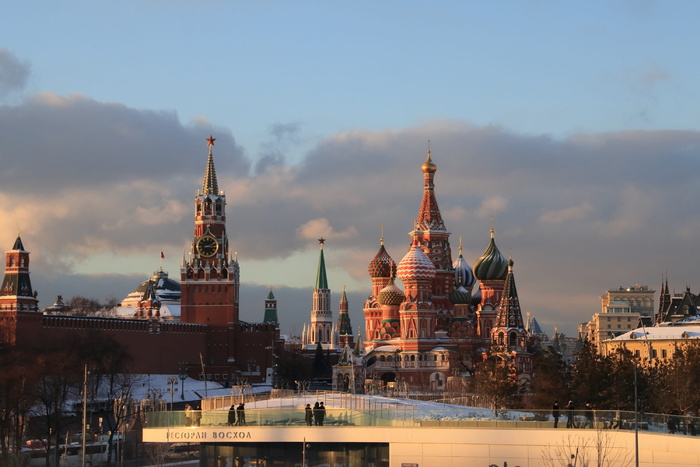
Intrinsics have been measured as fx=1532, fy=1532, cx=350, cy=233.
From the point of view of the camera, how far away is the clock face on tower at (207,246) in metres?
171

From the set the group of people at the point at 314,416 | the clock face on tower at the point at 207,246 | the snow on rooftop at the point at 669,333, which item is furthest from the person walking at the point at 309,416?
the clock face on tower at the point at 207,246

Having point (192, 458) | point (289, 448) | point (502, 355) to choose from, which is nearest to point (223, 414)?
point (289, 448)

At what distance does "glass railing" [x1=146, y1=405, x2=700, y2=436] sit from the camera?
2295 inches

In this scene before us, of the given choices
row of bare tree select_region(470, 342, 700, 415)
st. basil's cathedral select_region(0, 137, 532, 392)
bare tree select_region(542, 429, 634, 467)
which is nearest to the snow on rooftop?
st. basil's cathedral select_region(0, 137, 532, 392)

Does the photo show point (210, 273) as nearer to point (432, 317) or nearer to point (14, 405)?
point (432, 317)

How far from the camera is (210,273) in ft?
559

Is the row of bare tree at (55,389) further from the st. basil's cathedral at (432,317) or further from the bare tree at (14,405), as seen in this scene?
the st. basil's cathedral at (432,317)

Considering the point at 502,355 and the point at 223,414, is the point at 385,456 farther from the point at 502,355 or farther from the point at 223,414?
the point at 502,355

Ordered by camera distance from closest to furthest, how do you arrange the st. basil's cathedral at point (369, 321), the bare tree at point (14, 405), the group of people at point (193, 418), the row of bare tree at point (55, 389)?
1. the group of people at point (193, 418)
2. the bare tree at point (14, 405)
3. the row of bare tree at point (55, 389)
4. the st. basil's cathedral at point (369, 321)

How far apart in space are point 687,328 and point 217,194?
54249 millimetres

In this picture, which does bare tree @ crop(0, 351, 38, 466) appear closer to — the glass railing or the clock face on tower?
the glass railing

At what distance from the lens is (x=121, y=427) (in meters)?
108

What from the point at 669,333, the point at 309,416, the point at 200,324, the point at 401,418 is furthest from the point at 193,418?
the point at 200,324

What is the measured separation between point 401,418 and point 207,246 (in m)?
113
